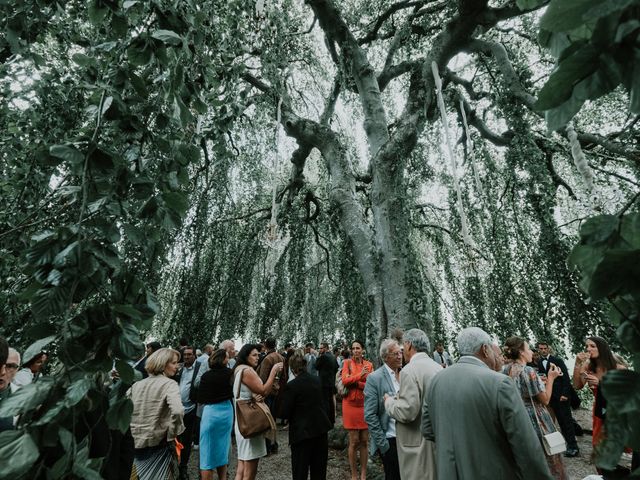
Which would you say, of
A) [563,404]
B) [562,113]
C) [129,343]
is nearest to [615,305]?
[562,113]

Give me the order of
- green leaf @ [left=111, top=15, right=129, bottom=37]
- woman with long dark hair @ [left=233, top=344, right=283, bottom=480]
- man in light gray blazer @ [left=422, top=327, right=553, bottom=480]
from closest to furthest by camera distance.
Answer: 1. green leaf @ [left=111, top=15, right=129, bottom=37]
2. man in light gray blazer @ [left=422, top=327, right=553, bottom=480]
3. woman with long dark hair @ [left=233, top=344, right=283, bottom=480]

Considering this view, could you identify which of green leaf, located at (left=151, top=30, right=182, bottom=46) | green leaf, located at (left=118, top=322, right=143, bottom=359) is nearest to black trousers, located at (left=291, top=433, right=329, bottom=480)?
green leaf, located at (left=118, top=322, right=143, bottom=359)

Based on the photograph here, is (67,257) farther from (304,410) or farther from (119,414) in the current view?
(304,410)

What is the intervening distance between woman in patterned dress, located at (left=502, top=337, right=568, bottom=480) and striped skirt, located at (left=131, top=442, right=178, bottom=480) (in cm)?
307

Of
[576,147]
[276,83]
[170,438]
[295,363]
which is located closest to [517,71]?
[576,147]

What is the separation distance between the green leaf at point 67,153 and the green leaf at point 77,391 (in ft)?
1.53

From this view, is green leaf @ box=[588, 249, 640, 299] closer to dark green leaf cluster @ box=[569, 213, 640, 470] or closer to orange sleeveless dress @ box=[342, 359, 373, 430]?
dark green leaf cluster @ box=[569, 213, 640, 470]

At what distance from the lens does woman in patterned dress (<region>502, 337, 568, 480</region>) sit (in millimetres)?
2949

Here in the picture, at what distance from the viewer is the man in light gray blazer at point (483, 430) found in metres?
1.70

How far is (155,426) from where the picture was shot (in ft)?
9.67

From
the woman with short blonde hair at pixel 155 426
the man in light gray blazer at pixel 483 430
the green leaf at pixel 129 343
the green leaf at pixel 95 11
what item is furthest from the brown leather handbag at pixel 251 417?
the green leaf at pixel 95 11

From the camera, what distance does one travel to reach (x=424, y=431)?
7.41 feet

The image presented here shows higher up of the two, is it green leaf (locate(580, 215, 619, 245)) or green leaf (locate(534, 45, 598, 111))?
green leaf (locate(534, 45, 598, 111))

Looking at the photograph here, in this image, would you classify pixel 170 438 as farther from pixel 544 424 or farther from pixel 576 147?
pixel 576 147
